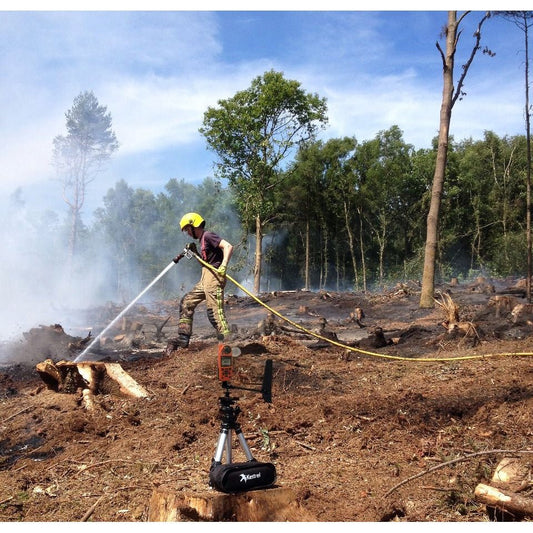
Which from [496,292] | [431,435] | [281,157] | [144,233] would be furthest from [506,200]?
[431,435]

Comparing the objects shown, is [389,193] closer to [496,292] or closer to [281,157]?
[281,157]

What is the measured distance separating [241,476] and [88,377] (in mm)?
3771

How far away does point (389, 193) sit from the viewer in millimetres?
34719

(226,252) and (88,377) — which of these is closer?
(88,377)

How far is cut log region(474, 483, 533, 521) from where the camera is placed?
10.6 feet

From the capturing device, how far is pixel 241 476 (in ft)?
9.98

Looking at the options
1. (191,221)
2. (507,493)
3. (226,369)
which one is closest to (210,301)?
(191,221)

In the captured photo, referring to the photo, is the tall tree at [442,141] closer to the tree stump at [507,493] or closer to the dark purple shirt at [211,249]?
the dark purple shirt at [211,249]

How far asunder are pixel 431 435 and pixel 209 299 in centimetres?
375

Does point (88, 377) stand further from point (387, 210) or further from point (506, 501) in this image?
point (387, 210)

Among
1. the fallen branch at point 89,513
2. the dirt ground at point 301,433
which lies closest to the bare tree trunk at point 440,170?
the dirt ground at point 301,433

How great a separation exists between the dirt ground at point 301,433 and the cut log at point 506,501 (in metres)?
0.15

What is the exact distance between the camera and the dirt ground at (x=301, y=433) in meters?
3.77

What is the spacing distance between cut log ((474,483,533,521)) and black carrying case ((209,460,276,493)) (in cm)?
126
